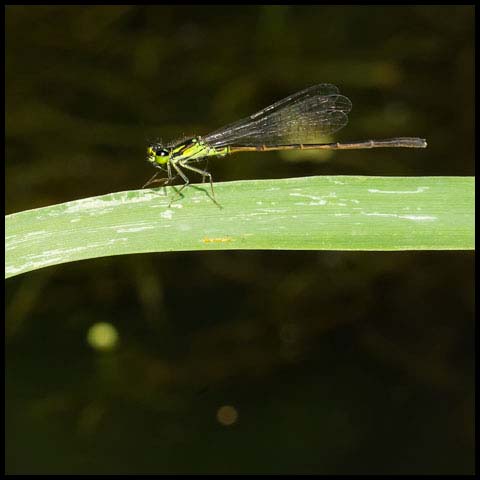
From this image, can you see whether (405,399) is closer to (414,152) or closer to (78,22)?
(414,152)

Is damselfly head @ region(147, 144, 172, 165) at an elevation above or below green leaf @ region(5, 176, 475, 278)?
above

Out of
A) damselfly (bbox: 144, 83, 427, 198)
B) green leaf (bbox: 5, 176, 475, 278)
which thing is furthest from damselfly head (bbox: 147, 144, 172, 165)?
green leaf (bbox: 5, 176, 475, 278)

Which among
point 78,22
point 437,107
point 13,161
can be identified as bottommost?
point 13,161

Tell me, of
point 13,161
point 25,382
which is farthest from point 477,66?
point 25,382

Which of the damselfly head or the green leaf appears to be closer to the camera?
the green leaf

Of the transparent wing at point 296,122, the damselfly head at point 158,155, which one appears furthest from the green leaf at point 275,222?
the transparent wing at point 296,122

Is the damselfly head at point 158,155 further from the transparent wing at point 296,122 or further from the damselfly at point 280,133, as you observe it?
the transparent wing at point 296,122

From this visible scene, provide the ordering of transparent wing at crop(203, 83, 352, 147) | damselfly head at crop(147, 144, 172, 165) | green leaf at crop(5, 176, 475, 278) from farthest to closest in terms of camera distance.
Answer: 1. transparent wing at crop(203, 83, 352, 147)
2. damselfly head at crop(147, 144, 172, 165)
3. green leaf at crop(5, 176, 475, 278)

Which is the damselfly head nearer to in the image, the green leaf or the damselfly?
the damselfly
